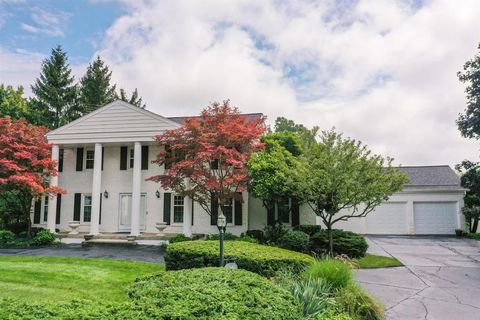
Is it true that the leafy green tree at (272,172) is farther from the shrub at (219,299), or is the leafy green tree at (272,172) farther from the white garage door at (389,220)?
the shrub at (219,299)

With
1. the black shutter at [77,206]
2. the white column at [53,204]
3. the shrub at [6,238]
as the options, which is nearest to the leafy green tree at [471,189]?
the black shutter at [77,206]

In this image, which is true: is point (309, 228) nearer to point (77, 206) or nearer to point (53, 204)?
point (77, 206)

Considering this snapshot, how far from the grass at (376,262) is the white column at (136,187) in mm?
10865

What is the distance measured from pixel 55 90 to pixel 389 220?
32.4 metres

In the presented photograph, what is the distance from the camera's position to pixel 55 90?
34406mm

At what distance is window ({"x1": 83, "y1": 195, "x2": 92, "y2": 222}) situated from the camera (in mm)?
19531

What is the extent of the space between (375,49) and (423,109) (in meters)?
A: 6.21

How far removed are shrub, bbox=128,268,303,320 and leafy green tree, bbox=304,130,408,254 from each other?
25.0 feet

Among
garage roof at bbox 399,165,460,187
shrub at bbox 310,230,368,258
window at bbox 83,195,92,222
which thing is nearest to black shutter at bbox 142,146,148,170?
window at bbox 83,195,92,222

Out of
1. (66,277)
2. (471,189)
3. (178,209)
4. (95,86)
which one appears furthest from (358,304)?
(95,86)

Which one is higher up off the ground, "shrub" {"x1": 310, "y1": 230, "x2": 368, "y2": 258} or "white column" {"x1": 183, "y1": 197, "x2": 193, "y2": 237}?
"white column" {"x1": 183, "y1": 197, "x2": 193, "y2": 237}

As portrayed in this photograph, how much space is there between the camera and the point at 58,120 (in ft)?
114

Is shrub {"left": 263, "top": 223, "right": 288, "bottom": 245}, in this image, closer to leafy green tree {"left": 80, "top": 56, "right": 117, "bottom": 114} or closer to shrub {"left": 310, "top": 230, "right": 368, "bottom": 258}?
shrub {"left": 310, "top": 230, "right": 368, "bottom": 258}

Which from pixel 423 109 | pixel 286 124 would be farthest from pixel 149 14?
pixel 286 124
